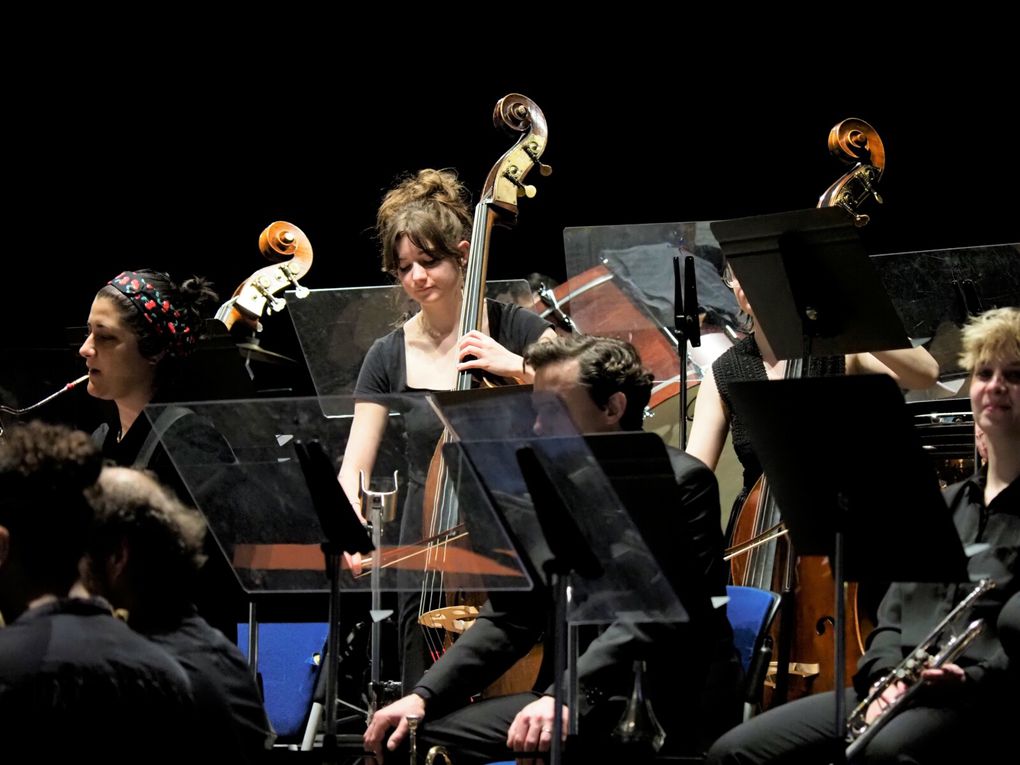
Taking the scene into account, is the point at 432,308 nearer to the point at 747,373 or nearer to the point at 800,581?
the point at 747,373

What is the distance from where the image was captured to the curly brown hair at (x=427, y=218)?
3564 millimetres

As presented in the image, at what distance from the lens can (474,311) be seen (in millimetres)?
3520

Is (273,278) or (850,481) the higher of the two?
(273,278)

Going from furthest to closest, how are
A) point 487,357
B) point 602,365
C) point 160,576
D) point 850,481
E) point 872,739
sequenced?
point 487,357 → point 602,365 → point 872,739 → point 850,481 → point 160,576

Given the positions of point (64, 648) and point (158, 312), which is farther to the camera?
point (158, 312)

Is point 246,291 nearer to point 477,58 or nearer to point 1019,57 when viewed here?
point 477,58

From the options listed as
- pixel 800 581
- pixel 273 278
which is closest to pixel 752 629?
pixel 800 581

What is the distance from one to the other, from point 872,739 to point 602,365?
2.88ft

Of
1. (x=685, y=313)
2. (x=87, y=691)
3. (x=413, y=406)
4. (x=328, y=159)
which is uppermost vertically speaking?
(x=328, y=159)

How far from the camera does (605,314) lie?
3.80 m

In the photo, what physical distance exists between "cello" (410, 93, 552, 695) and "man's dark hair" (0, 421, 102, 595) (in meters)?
0.75

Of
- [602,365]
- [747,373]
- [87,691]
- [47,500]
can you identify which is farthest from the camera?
[747,373]

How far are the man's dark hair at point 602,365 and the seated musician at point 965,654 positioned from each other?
0.64 meters

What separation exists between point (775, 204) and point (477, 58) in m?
1.37
